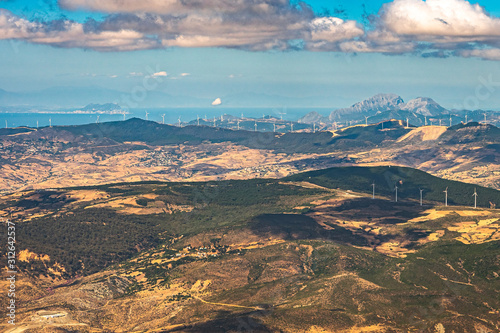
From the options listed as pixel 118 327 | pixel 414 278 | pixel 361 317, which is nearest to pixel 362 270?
pixel 414 278

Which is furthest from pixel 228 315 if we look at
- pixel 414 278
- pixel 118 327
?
pixel 414 278

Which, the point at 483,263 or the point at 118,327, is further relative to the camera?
the point at 483,263

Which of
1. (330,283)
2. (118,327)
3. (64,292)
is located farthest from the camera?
(64,292)

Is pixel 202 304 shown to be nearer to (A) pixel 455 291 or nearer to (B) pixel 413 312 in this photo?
(B) pixel 413 312

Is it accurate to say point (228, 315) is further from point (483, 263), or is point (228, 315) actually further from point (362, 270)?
point (483, 263)

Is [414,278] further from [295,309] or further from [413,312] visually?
[295,309]

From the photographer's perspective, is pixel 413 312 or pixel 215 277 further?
pixel 215 277

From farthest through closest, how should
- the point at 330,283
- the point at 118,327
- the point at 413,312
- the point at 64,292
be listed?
the point at 64,292 < the point at 330,283 < the point at 118,327 < the point at 413,312

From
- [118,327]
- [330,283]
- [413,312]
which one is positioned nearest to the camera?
[413,312]
